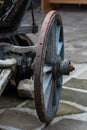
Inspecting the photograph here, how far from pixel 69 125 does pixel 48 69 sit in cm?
58

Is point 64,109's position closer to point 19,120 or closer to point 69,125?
point 69,125

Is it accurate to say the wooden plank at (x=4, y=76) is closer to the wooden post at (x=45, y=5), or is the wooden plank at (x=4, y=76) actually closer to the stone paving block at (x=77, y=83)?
the stone paving block at (x=77, y=83)

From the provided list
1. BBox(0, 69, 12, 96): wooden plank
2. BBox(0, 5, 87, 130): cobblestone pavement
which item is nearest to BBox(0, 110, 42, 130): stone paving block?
BBox(0, 5, 87, 130): cobblestone pavement

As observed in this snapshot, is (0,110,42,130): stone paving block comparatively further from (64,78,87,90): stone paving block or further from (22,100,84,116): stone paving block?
(64,78,87,90): stone paving block

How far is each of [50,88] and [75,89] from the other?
1.03 m

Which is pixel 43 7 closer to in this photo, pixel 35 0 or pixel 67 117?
pixel 35 0

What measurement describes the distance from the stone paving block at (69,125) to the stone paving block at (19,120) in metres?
0.14

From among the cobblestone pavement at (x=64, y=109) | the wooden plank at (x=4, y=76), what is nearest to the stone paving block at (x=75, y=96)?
the cobblestone pavement at (x=64, y=109)

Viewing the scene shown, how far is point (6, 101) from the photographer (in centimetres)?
386

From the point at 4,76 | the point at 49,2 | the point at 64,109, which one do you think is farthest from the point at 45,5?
the point at 4,76

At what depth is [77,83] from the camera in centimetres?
436

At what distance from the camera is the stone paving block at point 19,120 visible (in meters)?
3.35

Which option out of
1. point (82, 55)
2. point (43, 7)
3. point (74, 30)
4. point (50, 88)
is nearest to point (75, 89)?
point (50, 88)

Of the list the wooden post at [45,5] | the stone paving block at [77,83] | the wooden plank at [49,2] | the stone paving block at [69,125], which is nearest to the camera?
the stone paving block at [69,125]
